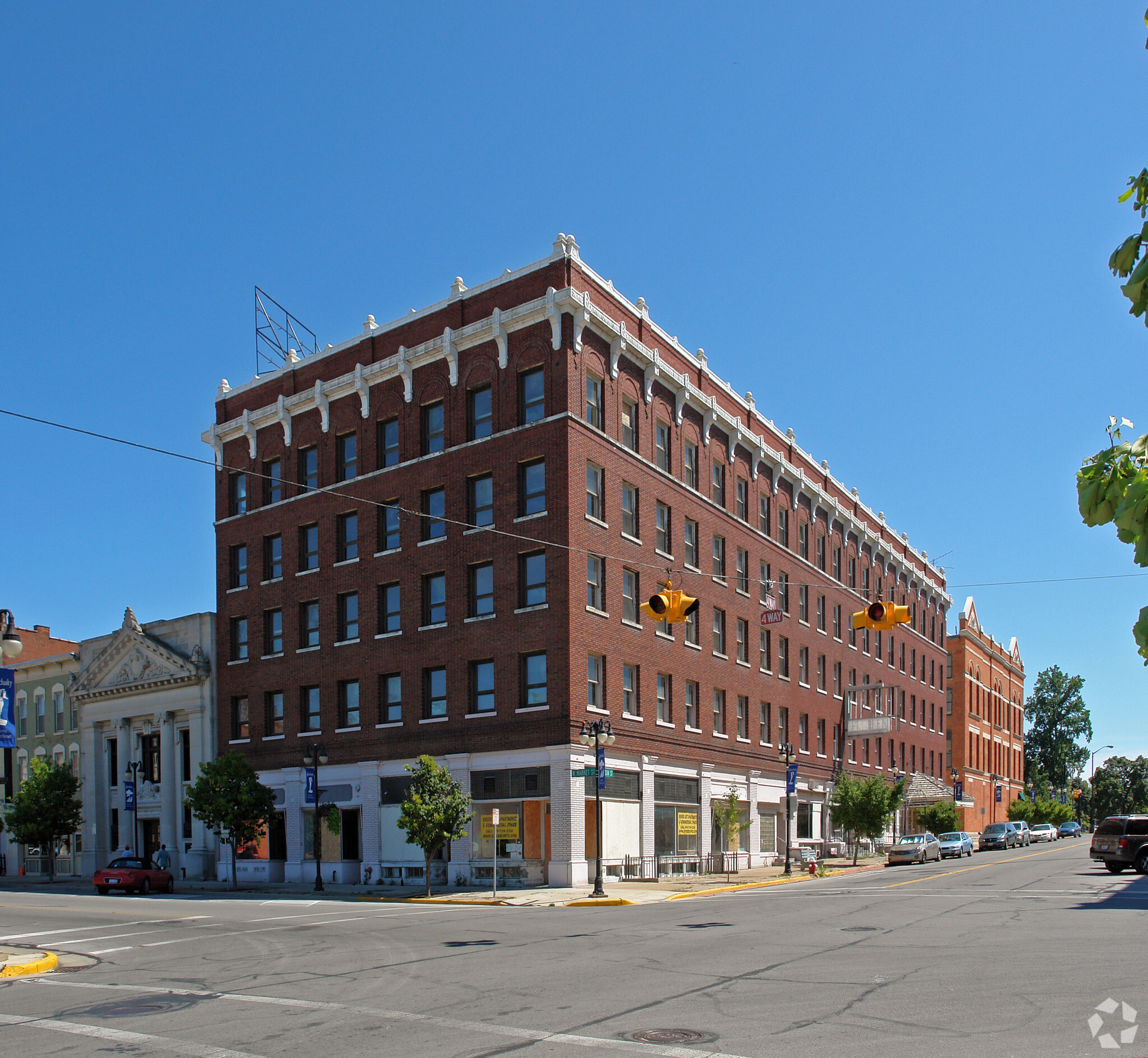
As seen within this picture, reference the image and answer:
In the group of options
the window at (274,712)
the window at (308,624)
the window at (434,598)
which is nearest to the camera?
the window at (434,598)

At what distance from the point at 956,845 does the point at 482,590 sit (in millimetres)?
33670

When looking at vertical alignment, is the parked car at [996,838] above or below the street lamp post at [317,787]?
below

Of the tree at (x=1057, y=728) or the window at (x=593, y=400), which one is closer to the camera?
the window at (x=593, y=400)

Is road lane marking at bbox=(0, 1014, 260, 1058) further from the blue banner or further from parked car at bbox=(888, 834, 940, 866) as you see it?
parked car at bbox=(888, 834, 940, 866)

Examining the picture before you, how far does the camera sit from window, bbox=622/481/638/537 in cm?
4231

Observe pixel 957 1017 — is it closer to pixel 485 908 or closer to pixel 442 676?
pixel 485 908

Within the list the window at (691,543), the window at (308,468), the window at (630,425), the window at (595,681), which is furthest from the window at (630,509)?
the window at (308,468)

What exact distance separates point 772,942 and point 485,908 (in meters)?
13.1

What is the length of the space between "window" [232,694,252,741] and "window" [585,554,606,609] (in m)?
18.2

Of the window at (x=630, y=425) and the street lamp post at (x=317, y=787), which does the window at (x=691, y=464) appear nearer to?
the window at (x=630, y=425)

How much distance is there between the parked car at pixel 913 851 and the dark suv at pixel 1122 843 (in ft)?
43.9

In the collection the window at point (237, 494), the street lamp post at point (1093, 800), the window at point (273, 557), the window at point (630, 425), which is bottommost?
the street lamp post at point (1093, 800)

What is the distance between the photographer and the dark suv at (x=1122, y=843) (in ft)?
121

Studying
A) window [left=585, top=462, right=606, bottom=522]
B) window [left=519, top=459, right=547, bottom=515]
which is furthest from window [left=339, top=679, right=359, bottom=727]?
window [left=585, top=462, right=606, bottom=522]
